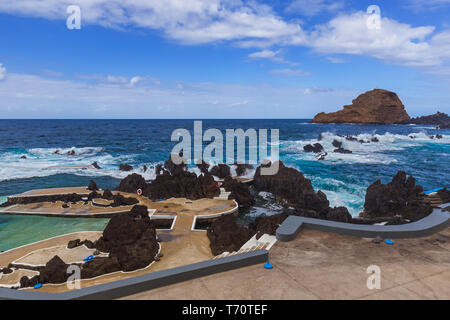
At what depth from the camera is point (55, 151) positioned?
5666cm

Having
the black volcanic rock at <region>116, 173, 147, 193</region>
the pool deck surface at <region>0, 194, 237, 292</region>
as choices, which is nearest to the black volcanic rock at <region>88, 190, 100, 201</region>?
the black volcanic rock at <region>116, 173, 147, 193</region>

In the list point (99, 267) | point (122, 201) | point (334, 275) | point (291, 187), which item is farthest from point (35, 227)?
point (291, 187)

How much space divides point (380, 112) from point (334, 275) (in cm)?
16648

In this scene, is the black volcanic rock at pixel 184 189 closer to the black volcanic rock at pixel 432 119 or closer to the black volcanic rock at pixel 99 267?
the black volcanic rock at pixel 99 267

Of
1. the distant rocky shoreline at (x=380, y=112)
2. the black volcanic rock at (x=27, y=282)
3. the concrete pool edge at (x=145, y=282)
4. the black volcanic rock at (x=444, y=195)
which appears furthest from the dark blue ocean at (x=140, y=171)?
the distant rocky shoreline at (x=380, y=112)

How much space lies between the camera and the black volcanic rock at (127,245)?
12.8 meters

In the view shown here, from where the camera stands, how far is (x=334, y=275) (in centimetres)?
654

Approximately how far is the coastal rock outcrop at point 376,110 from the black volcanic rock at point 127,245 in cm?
15995

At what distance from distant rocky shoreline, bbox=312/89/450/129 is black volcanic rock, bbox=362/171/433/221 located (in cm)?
14469

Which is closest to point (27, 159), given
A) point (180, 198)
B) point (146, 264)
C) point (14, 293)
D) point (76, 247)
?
point (180, 198)

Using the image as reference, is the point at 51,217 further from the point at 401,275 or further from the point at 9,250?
the point at 401,275

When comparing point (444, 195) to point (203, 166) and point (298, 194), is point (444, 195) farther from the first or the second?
point (203, 166)
